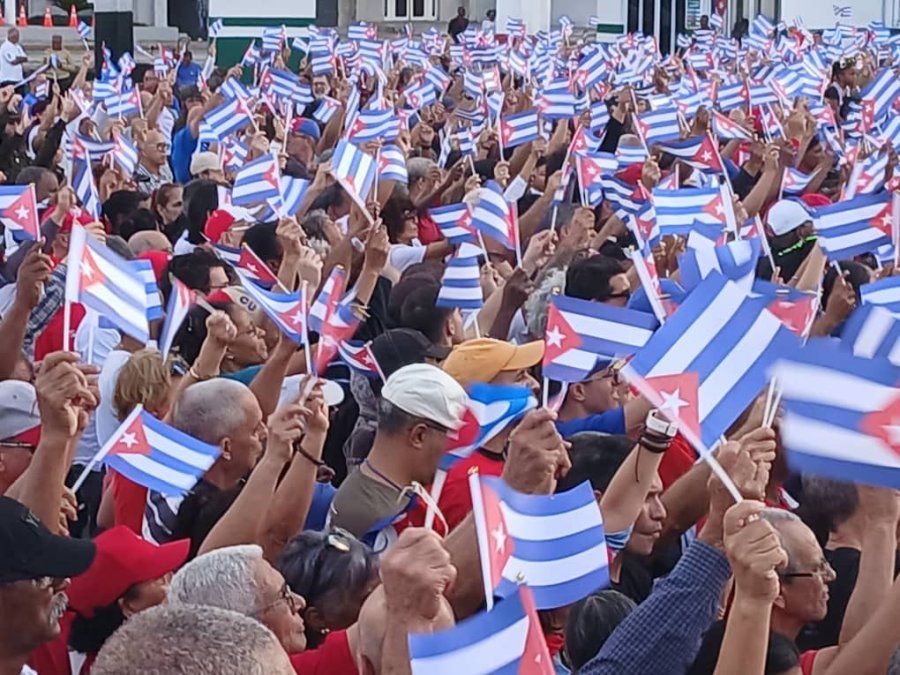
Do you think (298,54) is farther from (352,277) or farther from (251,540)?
(251,540)

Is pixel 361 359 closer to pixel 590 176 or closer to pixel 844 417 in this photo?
pixel 844 417

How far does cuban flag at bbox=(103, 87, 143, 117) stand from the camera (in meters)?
14.5

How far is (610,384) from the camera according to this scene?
20.4 ft

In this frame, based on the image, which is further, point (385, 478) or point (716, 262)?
point (716, 262)

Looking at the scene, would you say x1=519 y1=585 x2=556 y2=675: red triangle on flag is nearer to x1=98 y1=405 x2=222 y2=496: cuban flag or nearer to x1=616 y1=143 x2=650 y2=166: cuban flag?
x1=98 y1=405 x2=222 y2=496: cuban flag

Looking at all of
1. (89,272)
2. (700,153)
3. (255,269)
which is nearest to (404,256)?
(255,269)

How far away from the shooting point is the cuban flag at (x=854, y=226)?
789cm

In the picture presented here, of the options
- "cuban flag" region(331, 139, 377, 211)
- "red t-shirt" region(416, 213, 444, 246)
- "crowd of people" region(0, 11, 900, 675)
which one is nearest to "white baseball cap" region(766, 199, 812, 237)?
"crowd of people" region(0, 11, 900, 675)

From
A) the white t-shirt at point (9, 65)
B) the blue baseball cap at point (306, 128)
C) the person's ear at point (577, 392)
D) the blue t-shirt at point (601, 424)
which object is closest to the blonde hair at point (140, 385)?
the blue t-shirt at point (601, 424)

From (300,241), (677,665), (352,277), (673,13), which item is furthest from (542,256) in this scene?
(673,13)

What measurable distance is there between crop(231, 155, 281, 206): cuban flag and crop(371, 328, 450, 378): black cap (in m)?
3.54

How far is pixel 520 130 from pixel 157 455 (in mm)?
8226

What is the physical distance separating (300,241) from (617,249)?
189 cm

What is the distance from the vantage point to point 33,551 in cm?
372
